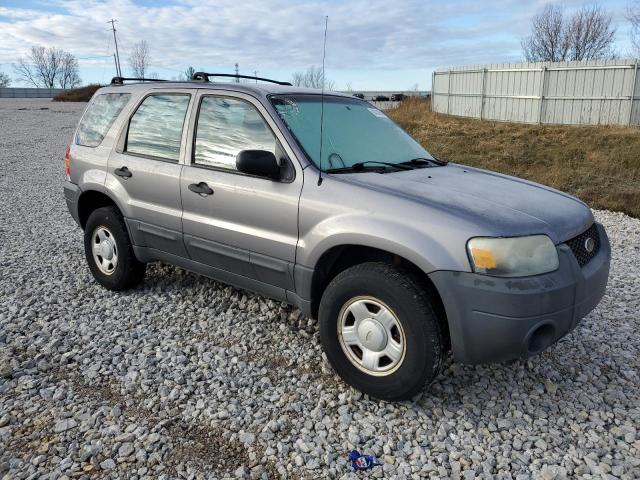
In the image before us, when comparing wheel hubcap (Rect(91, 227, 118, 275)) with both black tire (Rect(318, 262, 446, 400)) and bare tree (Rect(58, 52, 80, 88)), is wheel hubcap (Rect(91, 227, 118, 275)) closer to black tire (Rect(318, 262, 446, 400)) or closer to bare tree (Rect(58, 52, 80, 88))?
black tire (Rect(318, 262, 446, 400))

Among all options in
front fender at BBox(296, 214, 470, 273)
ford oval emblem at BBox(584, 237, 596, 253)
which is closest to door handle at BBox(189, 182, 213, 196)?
front fender at BBox(296, 214, 470, 273)

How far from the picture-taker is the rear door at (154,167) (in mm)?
4098

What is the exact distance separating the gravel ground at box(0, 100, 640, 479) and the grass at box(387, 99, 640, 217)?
7024mm

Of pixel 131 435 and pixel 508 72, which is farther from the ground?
pixel 508 72

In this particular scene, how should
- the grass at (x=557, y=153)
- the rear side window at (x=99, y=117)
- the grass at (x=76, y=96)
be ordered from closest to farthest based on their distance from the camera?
the rear side window at (x=99, y=117), the grass at (x=557, y=153), the grass at (x=76, y=96)

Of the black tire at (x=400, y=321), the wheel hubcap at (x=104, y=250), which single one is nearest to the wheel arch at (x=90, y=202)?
the wheel hubcap at (x=104, y=250)

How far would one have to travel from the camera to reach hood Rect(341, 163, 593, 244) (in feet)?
9.37

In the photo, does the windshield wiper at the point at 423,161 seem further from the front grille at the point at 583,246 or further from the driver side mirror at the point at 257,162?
the front grille at the point at 583,246

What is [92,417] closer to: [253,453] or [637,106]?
[253,453]

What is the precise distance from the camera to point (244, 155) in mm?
3242

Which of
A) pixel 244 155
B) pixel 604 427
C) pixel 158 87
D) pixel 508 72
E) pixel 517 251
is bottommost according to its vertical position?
pixel 604 427

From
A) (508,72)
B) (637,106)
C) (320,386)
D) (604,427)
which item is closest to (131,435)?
(320,386)

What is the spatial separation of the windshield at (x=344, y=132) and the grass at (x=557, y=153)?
6.79 meters

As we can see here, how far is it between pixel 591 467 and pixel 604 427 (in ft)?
1.44
